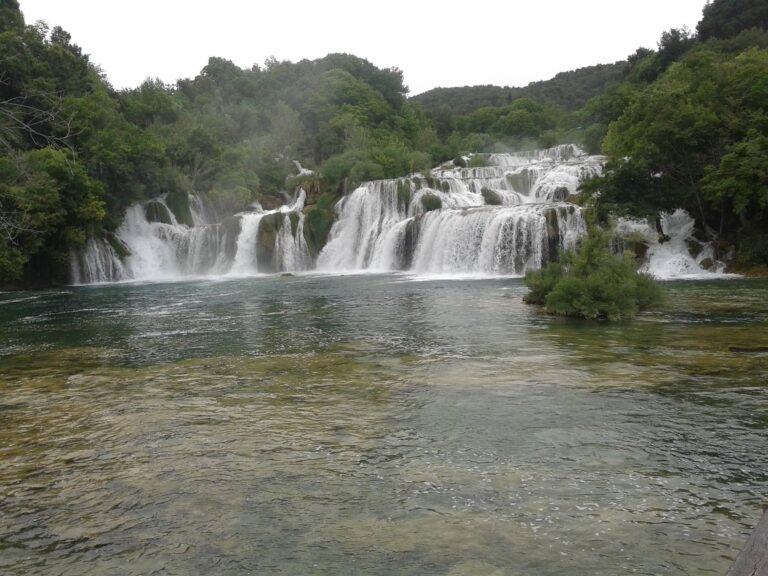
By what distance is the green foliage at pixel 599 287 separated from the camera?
495 inches

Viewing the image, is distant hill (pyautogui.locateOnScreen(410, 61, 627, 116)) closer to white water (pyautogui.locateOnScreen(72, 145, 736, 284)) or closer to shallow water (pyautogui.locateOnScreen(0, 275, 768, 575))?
white water (pyautogui.locateOnScreen(72, 145, 736, 284))

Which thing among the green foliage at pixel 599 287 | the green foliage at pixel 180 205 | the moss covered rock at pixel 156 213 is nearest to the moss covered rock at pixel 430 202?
the green foliage at pixel 180 205

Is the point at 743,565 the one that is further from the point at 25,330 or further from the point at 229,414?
the point at 25,330

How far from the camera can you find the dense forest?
77.2 ft

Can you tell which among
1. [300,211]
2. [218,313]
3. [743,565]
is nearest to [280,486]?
[743,565]

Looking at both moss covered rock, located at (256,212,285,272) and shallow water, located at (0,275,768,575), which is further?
moss covered rock, located at (256,212,285,272)

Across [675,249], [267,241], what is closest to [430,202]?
[267,241]

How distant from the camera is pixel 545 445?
18.1 feet

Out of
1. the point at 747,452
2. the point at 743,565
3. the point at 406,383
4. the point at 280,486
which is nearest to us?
the point at 743,565

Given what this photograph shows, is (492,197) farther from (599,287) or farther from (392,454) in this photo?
(392,454)

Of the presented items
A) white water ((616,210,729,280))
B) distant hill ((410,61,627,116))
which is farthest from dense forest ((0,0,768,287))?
distant hill ((410,61,627,116))

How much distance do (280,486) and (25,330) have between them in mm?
12703

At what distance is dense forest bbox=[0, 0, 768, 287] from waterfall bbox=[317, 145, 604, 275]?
1719mm

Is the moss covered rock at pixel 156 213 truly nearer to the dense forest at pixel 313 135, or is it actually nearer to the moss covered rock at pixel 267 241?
the dense forest at pixel 313 135
